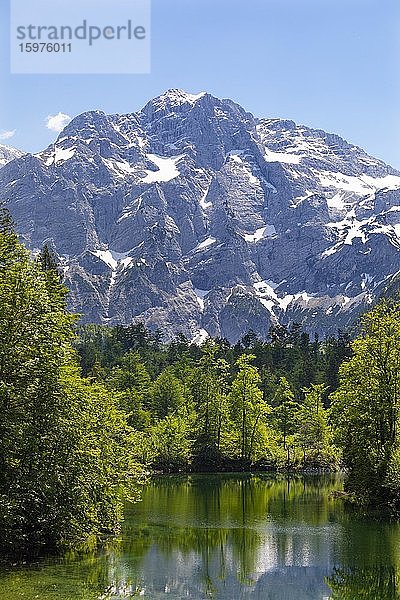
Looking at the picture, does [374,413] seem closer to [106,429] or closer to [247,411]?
[106,429]

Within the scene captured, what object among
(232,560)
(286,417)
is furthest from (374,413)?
(286,417)

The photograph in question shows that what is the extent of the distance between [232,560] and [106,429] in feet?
32.1

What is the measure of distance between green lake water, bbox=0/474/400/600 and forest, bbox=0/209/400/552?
2.29 meters

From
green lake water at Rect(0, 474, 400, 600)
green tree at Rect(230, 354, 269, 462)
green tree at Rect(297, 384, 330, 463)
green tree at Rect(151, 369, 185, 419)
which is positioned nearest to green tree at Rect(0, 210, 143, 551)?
green lake water at Rect(0, 474, 400, 600)

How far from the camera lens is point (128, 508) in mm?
52688

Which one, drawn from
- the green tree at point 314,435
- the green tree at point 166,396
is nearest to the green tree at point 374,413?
the green tree at point 314,435

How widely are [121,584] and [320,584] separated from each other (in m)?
8.13

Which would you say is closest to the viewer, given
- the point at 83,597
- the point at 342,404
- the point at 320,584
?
→ the point at 83,597

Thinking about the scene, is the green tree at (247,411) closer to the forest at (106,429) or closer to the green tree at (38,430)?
the forest at (106,429)

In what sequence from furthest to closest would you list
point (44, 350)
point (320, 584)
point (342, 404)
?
point (342, 404)
point (44, 350)
point (320, 584)

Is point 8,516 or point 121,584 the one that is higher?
point 8,516

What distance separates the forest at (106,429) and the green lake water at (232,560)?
7.52 feet

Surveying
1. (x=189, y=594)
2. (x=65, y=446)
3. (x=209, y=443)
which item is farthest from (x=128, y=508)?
(x=209, y=443)

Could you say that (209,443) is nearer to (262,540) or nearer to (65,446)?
(262,540)
